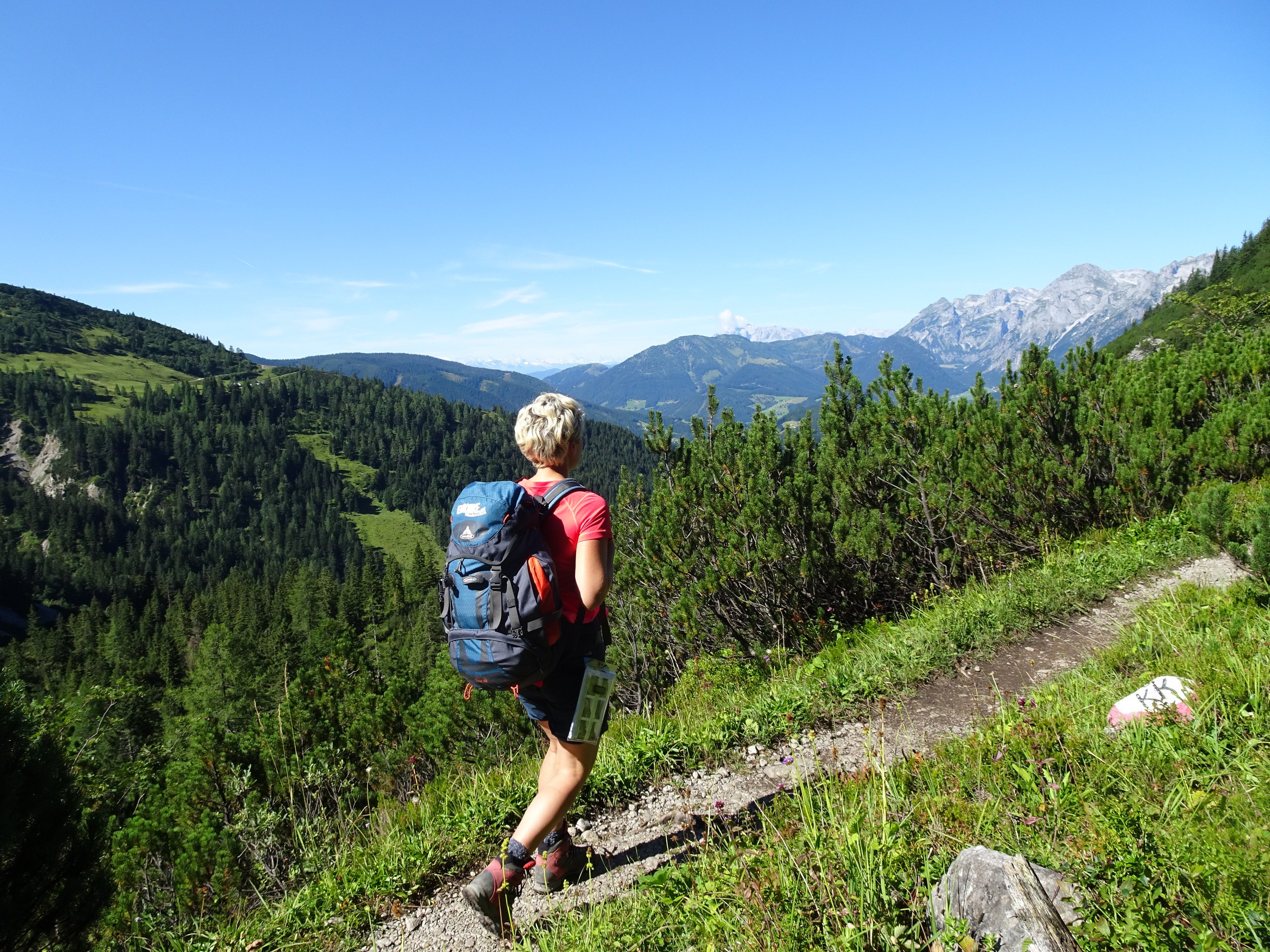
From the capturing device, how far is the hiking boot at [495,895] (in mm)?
2766

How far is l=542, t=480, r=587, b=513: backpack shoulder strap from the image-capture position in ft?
9.63

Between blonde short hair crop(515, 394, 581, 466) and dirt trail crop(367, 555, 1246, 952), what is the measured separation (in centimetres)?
179

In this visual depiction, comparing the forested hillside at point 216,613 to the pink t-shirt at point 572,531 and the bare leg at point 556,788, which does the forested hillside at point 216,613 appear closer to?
the bare leg at point 556,788

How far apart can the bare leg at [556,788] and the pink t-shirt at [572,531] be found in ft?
2.10

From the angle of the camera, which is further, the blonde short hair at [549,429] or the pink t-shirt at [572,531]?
the blonde short hair at [549,429]

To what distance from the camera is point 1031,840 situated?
249 centimetres

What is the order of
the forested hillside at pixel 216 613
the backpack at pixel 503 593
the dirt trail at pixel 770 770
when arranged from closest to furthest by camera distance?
the backpack at pixel 503 593 < the dirt trail at pixel 770 770 < the forested hillside at pixel 216 613

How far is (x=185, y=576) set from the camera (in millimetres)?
122625

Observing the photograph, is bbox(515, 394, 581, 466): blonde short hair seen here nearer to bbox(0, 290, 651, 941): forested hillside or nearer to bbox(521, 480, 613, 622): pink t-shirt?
bbox(521, 480, 613, 622): pink t-shirt

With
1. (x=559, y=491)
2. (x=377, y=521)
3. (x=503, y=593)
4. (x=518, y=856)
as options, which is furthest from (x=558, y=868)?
(x=377, y=521)

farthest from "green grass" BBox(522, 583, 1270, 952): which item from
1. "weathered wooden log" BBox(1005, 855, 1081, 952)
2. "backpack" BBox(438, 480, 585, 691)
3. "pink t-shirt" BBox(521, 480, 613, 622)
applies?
"pink t-shirt" BBox(521, 480, 613, 622)

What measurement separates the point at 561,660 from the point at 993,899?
1.73 m

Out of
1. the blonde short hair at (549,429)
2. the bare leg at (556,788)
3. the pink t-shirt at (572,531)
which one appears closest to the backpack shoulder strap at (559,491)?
the pink t-shirt at (572,531)

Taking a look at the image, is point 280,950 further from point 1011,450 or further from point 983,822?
point 1011,450
